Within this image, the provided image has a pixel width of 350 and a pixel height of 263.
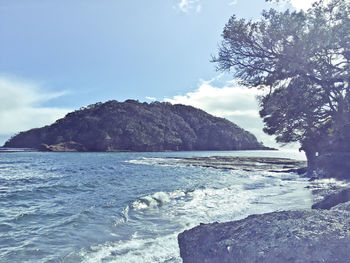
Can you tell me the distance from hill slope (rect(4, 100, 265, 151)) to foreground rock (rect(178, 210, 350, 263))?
396 feet

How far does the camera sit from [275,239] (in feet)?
15.8

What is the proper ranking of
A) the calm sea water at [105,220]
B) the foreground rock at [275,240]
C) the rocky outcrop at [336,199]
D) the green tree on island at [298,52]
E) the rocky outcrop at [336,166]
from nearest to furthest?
the foreground rock at [275,240]
the calm sea water at [105,220]
the rocky outcrop at [336,199]
the green tree on island at [298,52]
the rocky outcrop at [336,166]

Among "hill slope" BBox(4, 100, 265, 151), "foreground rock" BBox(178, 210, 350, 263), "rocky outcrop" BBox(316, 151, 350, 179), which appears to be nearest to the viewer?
"foreground rock" BBox(178, 210, 350, 263)

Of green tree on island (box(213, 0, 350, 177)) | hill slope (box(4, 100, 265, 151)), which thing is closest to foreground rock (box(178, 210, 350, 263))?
green tree on island (box(213, 0, 350, 177))

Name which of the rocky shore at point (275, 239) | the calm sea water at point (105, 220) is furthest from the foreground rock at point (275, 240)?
the calm sea water at point (105, 220)

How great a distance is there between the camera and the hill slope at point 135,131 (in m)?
134

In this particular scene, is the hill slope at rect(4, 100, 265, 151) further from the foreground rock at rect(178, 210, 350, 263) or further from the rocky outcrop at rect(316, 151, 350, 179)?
the foreground rock at rect(178, 210, 350, 263)

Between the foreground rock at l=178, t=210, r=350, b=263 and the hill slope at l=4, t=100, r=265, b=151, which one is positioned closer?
the foreground rock at l=178, t=210, r=350, b=263

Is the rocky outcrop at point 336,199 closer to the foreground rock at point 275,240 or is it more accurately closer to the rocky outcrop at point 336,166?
the foreground rock at point 275,240

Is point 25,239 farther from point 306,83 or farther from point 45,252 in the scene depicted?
point 306,83

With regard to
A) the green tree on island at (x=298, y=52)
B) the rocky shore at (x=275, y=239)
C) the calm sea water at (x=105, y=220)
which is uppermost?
the green tree on island at (x=298, y=52)

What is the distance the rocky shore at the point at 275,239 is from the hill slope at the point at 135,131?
12054cm

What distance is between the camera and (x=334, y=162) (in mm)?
26266

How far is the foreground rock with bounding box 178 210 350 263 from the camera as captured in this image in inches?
170
